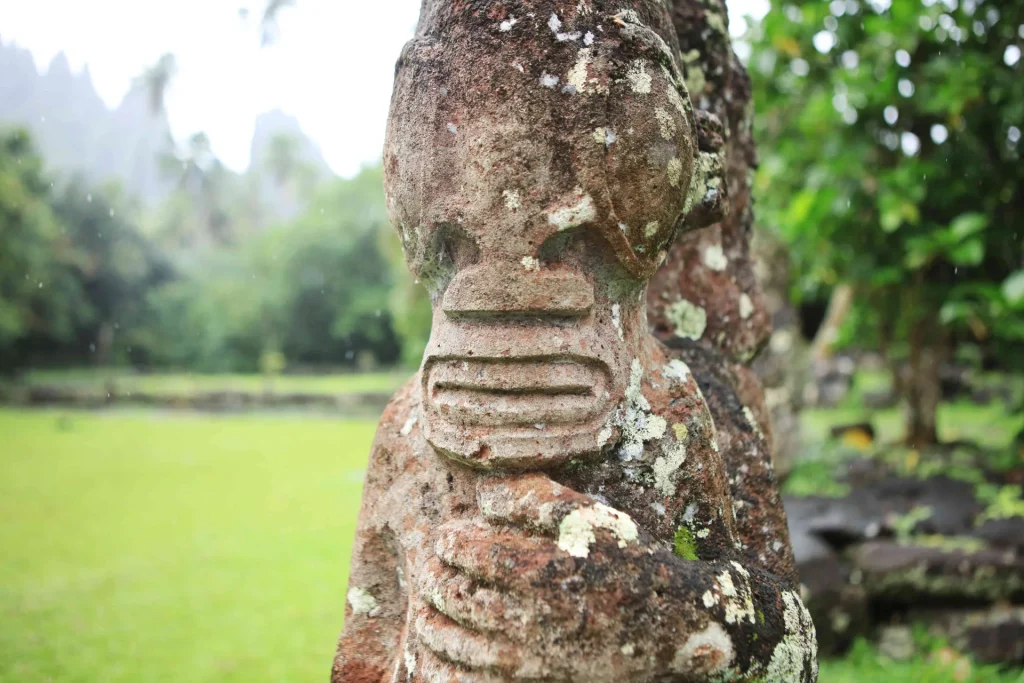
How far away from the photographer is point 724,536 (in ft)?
5.15

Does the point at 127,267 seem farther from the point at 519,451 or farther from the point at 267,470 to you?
the point at 519,451

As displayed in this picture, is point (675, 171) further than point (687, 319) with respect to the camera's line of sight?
No

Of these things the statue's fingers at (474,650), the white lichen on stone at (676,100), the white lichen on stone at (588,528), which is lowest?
the statue's fingers at (474,650)

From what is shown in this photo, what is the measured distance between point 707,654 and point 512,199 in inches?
34.1

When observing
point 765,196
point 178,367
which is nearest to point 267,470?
point 765,196

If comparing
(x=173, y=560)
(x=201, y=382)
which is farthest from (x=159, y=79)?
(x=173, y=560)

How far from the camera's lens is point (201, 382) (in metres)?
24.0

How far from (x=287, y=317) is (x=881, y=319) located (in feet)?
90.4

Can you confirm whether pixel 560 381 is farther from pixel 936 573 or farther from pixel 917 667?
pixel 936 573

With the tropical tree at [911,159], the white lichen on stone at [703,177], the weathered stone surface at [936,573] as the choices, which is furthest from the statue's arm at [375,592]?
the tropical tree at [911,159]

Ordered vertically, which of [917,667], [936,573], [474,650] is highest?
[474,650]

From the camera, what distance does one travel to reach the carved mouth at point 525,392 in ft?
4.74

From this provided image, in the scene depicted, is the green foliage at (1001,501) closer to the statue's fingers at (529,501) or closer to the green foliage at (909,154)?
the green foliage at (909,154)

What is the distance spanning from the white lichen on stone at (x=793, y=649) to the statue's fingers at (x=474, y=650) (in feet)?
1.49
